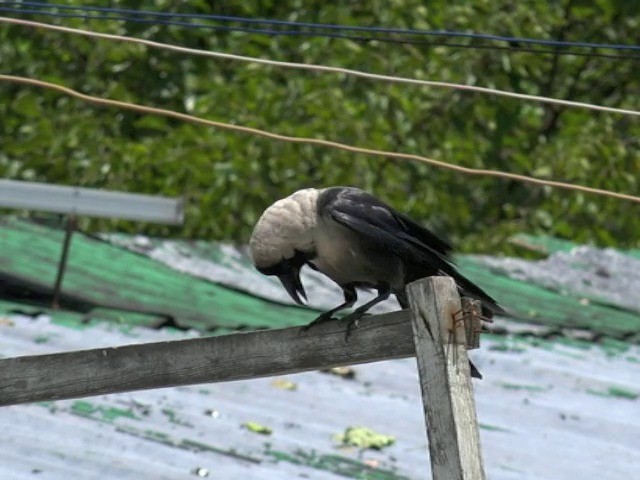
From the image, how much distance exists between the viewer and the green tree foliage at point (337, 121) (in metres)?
12.6

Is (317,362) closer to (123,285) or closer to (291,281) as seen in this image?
(291,281)

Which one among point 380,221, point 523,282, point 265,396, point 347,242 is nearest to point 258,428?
point 265,396

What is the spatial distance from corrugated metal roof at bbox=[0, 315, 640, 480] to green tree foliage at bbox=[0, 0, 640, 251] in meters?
5.50

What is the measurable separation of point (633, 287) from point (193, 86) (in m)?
5.74

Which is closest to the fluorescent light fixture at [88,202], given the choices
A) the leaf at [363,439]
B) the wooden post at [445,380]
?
the leaf at [363,439]

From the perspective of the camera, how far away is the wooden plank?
3.70 m

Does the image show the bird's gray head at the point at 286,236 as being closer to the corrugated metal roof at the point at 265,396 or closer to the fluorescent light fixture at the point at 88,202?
the corrugated metal roof at the point at 265,396

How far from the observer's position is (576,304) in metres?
8.72

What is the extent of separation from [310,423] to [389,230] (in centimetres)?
186

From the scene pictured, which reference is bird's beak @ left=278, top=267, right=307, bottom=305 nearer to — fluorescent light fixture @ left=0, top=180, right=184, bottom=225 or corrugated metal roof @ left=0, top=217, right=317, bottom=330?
corrugated metal roof @ left=0, top=217, right=317, bottom=330

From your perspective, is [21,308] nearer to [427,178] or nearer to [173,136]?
[173,136]

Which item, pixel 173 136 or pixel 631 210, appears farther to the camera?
pixel 631 210

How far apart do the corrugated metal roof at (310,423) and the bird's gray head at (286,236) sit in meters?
1.01

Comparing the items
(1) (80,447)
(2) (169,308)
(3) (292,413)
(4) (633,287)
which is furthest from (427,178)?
(1) (80,447)
